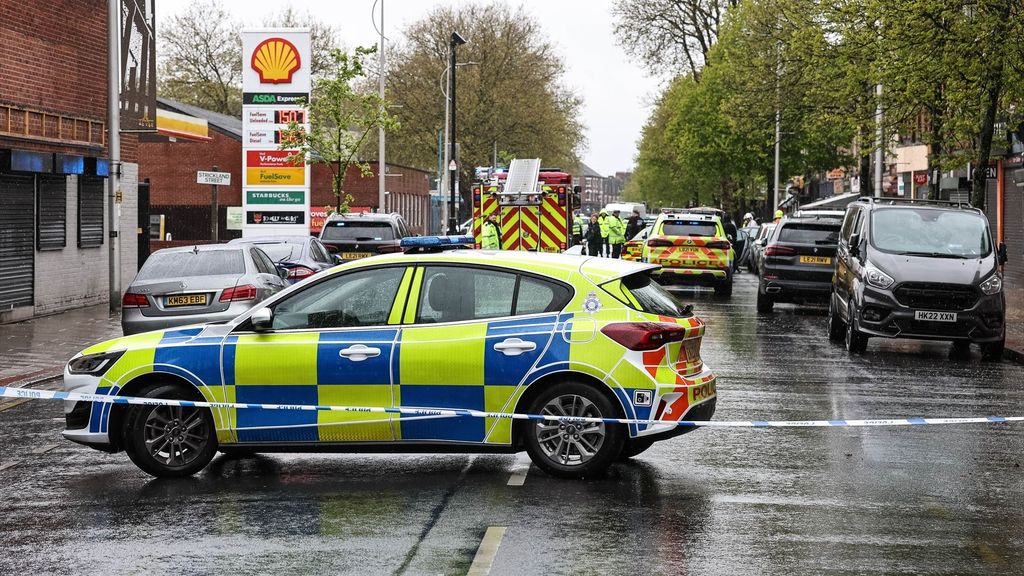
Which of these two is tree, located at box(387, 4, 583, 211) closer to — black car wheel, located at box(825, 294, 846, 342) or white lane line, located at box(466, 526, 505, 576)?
black car wheel, located at box(825, 294, 846, 342)

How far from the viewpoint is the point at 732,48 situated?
48.8 m

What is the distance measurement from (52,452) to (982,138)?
18759 mm

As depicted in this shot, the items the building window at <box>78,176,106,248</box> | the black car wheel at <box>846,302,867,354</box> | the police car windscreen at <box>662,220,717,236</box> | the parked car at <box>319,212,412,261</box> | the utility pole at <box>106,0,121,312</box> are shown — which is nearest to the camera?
the black car wheel at <box>846,302,867,354</box>

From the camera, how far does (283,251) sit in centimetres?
2066

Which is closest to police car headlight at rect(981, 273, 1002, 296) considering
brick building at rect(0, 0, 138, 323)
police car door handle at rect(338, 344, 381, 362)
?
police car door handle at rect(338, 344, 381, 362)

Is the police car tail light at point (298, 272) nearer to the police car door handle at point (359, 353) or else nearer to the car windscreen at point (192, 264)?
the car windscreen at point (192, 264)

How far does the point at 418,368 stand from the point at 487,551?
6.60 ft

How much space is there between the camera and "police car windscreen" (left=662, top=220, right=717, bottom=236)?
2844 centimetres

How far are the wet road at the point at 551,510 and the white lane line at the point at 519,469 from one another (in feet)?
0.11

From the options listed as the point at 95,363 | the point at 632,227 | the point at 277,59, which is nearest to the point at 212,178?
the point at 277,59

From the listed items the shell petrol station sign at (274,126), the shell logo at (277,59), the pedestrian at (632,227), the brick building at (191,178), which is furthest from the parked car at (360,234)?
the brick building at (191,178)

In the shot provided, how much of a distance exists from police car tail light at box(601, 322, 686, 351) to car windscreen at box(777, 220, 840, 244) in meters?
15.8

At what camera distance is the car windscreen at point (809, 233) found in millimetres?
23781

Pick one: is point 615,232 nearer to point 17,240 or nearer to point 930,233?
point 17,240
